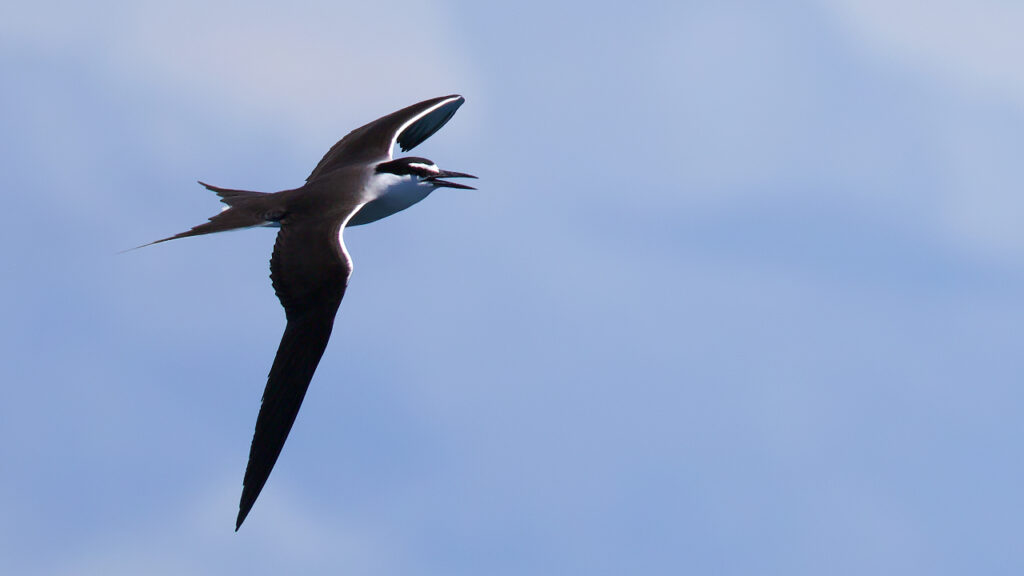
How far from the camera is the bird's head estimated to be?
15102mm

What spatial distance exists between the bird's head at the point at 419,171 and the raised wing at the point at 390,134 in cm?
111

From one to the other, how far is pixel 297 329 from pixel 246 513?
218 cm

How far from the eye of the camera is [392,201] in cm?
1515

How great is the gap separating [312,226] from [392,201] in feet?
5.34

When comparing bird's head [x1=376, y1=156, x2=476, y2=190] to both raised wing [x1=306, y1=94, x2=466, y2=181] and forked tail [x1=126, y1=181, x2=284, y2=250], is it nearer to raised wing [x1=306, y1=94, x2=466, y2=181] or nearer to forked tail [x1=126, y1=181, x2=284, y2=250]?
raised wing [x1=306, y1=94, x2=466, y2=181]

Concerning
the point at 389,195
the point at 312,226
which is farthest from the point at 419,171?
the point at 312,226

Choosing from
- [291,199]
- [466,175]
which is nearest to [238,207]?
[291,199]

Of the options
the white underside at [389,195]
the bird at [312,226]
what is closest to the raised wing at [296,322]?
the bird at [312,226]

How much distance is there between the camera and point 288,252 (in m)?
13.6

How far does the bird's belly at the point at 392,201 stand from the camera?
15031 millimetres

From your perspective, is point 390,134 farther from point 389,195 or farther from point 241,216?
point 241,216

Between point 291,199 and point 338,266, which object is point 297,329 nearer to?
point 338,266

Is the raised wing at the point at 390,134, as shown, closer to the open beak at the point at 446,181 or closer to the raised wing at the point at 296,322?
the open beak at the point at 446,181

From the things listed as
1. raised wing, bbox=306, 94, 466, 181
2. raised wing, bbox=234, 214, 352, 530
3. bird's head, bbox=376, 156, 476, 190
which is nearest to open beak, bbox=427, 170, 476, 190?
bird's head, bbox=376, 156, 476, 190
